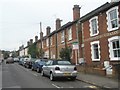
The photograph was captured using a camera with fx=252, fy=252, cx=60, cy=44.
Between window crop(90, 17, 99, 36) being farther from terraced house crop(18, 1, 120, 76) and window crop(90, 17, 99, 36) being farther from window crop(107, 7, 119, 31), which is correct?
window crop(107, 7, 119, 31)

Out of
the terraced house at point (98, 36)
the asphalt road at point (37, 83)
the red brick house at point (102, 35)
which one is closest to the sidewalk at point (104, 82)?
the asphalt road at point (37, 83)

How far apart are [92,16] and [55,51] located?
18747mm

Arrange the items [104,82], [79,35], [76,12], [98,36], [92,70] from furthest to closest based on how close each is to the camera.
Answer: [76,12]
[79,35]
[98,36]
[92,70]
[104,82]

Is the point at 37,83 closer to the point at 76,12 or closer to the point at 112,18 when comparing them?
the point at 112,18

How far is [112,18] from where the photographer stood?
73.2ft

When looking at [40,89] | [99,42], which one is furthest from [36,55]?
[40,89]

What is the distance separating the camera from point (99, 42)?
24312mm

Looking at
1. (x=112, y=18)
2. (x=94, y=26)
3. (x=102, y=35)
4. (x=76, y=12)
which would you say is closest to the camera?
(x=112, y=18)

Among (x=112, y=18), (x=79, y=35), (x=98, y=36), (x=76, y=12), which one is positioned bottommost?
(x=98, y=36)

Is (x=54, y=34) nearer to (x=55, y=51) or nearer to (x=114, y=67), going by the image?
(x=55, y=51)

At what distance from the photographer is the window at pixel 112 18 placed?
2169cm

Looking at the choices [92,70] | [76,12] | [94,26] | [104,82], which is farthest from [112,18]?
[76,12]

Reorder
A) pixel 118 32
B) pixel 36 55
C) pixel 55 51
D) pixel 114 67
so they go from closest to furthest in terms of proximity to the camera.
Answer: pixel 114 67 → pixel 118 32 → pixel 55 51 → pixel 36 55

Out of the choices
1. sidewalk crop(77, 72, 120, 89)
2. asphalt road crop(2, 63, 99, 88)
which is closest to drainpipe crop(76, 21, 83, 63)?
asphalt road crop(2, 63, 99, 88)
